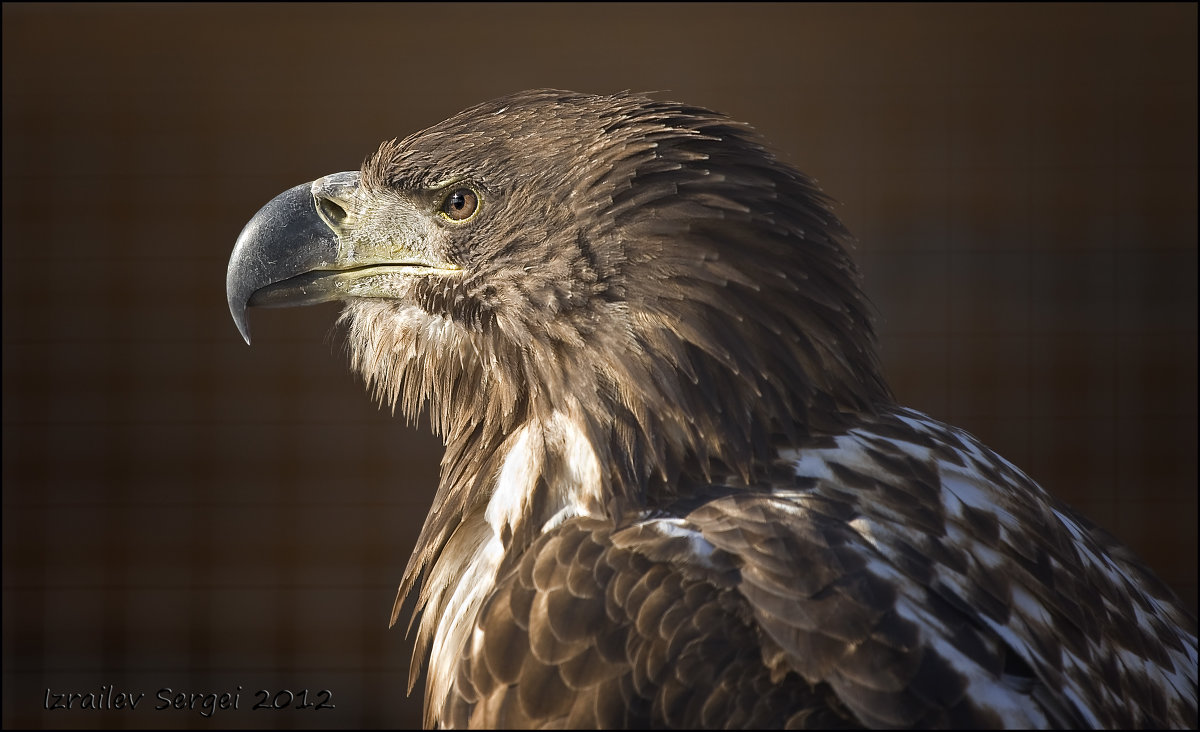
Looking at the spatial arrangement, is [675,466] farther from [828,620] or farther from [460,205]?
[460,205]

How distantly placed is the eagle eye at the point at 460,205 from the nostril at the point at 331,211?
0.20m

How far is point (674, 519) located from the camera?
1.67 metres

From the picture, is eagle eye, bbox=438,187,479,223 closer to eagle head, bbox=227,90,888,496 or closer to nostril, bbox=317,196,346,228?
eagle head, bbox=227,90,888,496

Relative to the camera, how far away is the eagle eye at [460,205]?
204 centimetres

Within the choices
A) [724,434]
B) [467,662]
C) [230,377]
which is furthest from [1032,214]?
[467,662]

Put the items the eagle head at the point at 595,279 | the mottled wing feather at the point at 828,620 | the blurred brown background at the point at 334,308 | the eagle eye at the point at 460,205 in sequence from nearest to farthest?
the mottled wing feather at the point at 828,620, the eagle head at the point at 595,279, the eagle eye at the point at 460,205, the blurred brown background at the point at 334,308

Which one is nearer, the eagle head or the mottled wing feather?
the mottled wing feather

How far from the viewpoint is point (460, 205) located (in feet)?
6.73

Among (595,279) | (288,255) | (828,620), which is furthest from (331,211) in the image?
(828,620)

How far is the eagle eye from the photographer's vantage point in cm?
204

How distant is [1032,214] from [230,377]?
3.73 meters

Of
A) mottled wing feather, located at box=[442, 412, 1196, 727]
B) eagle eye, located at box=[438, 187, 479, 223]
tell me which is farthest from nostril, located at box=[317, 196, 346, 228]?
mottled wing feather, located at box=[442, 412, 1196, 727]

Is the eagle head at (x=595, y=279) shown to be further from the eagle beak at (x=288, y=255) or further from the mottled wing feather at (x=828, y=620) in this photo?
the mottled wing feather at (x=828, y=620)

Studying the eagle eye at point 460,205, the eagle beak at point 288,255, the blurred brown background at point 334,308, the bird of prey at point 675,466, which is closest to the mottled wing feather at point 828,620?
the bird of prey at point 675,466
